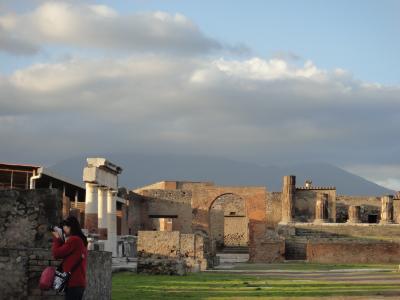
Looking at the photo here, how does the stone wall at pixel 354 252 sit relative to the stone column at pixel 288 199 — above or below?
below

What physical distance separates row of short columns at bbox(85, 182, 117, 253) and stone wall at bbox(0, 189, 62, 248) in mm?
19287

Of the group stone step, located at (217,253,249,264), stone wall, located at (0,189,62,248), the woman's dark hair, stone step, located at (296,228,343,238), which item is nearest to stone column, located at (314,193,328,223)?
stone step, located at (296,228,343,238)

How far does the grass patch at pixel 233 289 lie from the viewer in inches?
653

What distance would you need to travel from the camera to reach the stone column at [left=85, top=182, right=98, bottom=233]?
32.2 metres

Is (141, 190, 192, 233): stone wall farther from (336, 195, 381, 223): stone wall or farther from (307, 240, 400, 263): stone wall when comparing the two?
(307, 240, 400, 263): stone wall

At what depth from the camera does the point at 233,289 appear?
18688 millimetres

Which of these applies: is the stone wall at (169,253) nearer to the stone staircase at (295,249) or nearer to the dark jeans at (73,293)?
the stone staircase at (295,249)

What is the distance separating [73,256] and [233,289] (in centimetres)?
981

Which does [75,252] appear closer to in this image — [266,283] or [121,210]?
[266,283]

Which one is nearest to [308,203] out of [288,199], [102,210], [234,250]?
[288,199]

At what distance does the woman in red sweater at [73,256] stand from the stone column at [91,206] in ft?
75.2

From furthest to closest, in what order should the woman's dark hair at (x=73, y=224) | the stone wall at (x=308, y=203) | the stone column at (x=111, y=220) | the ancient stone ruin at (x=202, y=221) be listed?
the stone wall at (x=308, y=203) < the stone column at (x=111, y=220) < the ancient stone ruin at (x=202, y=221) < the woman's dark hair at (x=73, y=224)

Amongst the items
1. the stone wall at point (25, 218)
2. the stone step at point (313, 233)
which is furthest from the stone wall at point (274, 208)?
the stone wall at point (25, 218)

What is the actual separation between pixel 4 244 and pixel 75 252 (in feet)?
10.6
